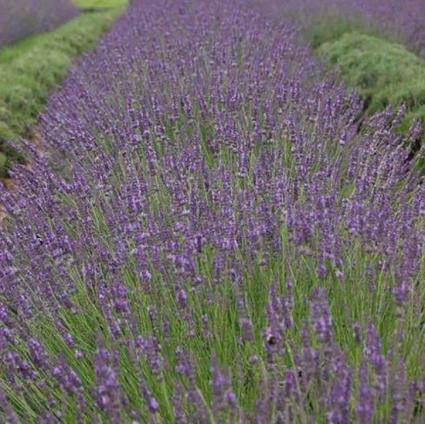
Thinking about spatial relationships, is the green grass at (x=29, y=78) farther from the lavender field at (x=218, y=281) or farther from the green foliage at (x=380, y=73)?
the green foliage at (x=380, y=73)

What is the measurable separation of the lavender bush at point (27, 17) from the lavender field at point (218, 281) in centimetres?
747

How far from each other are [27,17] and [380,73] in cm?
862

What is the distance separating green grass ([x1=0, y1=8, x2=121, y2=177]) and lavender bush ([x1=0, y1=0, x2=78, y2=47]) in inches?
25.5

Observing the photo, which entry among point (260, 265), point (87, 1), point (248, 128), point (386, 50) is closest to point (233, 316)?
point (260, 265)

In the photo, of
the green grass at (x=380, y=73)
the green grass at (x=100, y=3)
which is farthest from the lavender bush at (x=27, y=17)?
the green grass at (x=380, y=73)

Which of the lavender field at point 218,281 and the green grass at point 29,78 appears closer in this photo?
the lavender field at point 218,281

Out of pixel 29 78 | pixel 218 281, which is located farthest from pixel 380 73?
pixel 29 78

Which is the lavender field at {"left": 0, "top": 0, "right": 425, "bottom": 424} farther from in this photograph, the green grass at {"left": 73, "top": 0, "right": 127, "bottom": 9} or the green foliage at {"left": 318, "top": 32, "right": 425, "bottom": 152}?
the green grass at {"left": 73, "top": 0, "right": 127, "bottom": 9}

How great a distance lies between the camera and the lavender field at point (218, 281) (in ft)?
5.50

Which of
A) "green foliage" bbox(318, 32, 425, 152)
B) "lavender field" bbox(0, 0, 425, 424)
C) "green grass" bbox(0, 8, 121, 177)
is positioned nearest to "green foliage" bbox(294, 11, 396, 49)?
"green foliage" bbox(318, 32, 425, 152)

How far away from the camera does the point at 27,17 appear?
11.7 meters

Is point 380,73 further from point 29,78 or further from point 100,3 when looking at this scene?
point 100,3

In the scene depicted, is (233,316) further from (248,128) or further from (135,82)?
(135,82)

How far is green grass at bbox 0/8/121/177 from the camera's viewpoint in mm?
5547
